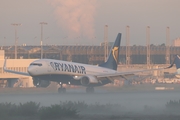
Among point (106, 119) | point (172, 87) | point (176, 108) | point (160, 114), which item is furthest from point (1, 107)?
point (172, 87)

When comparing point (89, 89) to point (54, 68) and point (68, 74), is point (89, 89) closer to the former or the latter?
point (68, 74)

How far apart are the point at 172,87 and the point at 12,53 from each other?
236ft

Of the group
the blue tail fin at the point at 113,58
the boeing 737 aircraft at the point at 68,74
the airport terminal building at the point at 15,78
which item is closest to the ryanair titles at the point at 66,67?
the boeing 737 aircraft at the point at 68,74

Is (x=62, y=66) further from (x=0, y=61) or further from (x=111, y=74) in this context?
(x=0, y=61)

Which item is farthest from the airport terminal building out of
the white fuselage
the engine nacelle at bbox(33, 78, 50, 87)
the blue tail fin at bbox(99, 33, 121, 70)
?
the white fuselage

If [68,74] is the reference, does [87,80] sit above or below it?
below

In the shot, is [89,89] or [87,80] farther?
[87,80]

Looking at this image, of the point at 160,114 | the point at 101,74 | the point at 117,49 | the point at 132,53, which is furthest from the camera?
the point at 132,53

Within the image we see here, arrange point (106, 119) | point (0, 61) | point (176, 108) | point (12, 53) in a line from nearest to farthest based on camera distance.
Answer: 1. point (106, 119)
2. point (176, 108)
3. point (0, 61)
4. point (12, 53)

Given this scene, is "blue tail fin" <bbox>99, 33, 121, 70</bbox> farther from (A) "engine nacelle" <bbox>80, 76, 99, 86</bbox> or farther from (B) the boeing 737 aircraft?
(A) "engine nacelle" <bbox>80, 76, 99, 86</bbox>

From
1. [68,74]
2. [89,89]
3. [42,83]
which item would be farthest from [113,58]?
[42,83]

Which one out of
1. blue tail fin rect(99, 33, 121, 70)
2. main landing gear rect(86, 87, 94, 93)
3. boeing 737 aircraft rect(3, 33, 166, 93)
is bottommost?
main landing gear rect(86, 87, 94, 93)

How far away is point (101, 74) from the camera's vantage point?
56625mm

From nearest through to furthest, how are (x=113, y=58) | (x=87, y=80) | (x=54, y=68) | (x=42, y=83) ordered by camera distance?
(x=54, y=68), (x=87, y=80), (x=42, y=83), (x=113, y=58)
